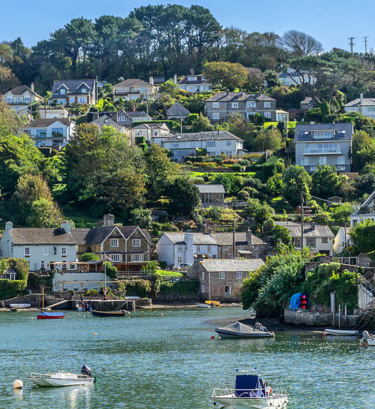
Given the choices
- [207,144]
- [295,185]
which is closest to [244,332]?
[295,185]

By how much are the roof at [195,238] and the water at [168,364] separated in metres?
31.4

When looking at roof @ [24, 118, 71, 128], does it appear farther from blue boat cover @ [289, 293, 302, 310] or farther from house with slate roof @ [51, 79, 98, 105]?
blue boat cover @ [289, 293, 302, 310]

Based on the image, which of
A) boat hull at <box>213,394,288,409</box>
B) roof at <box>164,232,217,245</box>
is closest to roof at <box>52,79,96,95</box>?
roof at <box>164,232,217,245</box>

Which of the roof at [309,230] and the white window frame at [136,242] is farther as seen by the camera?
the roof at [309,230]

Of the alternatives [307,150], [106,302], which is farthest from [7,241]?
[307,150]

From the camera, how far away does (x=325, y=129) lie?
154 meters

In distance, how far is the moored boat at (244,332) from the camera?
74.4 meters

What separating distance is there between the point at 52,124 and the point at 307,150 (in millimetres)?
42978

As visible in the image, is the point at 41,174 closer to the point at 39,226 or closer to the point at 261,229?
the point at 39,226

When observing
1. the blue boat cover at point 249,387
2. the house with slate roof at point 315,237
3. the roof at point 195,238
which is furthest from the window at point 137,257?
the blue boat cover at point 249,387

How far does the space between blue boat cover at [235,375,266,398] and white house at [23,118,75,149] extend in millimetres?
116847

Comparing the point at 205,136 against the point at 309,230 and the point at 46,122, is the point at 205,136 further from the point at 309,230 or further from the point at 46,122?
the point at 309,230

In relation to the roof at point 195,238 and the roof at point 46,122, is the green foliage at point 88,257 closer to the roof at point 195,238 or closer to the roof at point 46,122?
the roof at point 195,238

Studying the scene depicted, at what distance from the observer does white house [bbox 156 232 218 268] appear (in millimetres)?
120188
